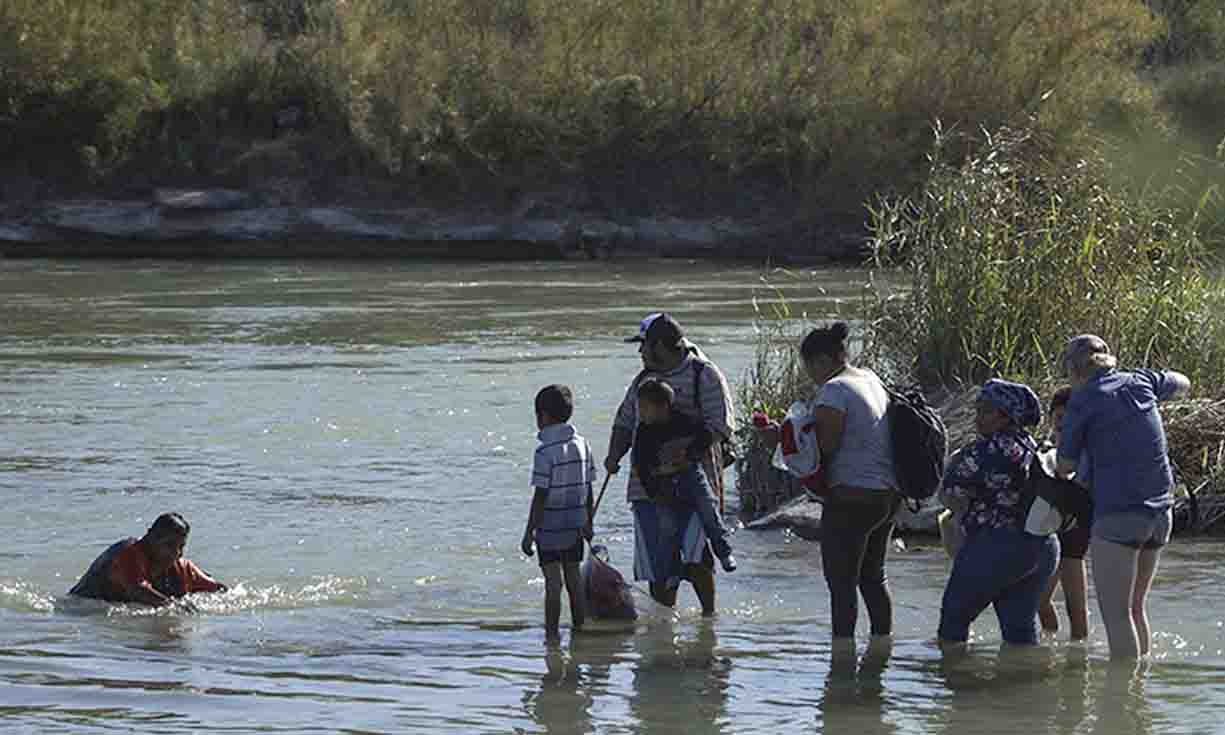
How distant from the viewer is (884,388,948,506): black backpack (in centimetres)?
942

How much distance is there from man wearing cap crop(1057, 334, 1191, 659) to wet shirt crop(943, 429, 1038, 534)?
0.55ft

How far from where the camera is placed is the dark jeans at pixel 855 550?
376 inches

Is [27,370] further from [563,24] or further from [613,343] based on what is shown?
[563,24]

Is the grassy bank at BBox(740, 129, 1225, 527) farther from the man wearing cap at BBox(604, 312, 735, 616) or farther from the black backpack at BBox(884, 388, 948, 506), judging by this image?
the black backpack at BBox(884, 388, 948, 506)

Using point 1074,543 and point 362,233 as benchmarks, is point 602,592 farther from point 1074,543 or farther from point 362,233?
point 362,233

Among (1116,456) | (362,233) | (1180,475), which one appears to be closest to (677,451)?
(1116,456)

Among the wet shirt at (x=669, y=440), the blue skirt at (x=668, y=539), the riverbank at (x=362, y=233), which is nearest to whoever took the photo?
the wet shirt at (x=669, y=440)

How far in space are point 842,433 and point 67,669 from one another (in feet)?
11.2

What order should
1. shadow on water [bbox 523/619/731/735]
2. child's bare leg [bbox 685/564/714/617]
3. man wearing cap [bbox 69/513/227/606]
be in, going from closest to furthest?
shadow on water [bbox 523/619/731/735] → child's bare leg [bbox 685/564/714/617] → man wearing cap [bbox 69/513/227/606]

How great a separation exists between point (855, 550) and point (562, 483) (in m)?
1.36

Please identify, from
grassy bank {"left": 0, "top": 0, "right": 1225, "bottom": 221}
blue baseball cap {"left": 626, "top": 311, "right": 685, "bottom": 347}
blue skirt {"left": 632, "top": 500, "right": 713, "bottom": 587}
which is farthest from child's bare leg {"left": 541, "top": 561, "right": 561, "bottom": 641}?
grassy bank {"left": 0, "top": 0, "right": 1225, "bottom": 221}

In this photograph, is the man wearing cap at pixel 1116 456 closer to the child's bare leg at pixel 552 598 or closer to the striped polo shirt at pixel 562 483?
the striped polo shirt at pixel 562 483

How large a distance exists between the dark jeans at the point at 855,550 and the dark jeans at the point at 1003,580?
1.23 ft

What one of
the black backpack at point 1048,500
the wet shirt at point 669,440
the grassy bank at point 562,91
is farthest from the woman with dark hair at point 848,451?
the grassy bank at point 562,91
